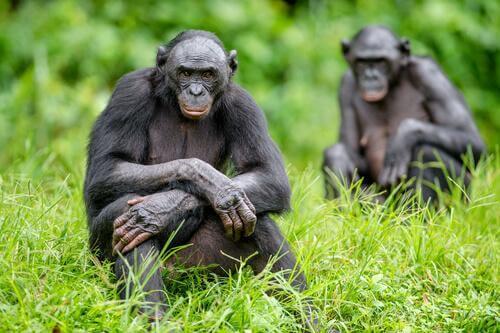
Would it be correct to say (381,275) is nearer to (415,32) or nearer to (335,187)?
(335,187)

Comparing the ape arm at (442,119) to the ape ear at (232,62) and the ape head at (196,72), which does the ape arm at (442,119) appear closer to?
the ape ear at (232,62)

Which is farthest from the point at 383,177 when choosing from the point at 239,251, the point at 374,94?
the point at 239,251

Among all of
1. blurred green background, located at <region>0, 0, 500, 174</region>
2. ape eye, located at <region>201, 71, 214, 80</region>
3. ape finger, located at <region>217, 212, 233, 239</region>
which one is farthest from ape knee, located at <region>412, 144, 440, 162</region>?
blurred green background, located at <region>0, 0, 500, 174</region>

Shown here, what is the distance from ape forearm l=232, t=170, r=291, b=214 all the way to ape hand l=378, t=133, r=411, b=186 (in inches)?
114

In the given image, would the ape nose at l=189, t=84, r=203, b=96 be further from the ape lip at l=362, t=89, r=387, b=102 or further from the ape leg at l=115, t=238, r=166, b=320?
the ape lip at l=362, t=89, r=387, b=102

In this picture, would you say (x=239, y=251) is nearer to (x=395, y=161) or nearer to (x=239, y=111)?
(x=239, y=111)

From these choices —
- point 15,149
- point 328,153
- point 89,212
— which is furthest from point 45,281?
point 15,149

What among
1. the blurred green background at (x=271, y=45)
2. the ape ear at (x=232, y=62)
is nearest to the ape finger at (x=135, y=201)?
the ape ear at (x=232, y=62)

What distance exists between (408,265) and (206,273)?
154 cm

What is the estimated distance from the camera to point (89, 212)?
212 inches

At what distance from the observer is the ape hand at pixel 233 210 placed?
5.02 metres

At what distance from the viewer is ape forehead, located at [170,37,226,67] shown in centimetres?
534

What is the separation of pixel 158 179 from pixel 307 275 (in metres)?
1.20

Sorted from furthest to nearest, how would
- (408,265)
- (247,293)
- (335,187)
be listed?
(335,187) → (408,265) → (247,293)
